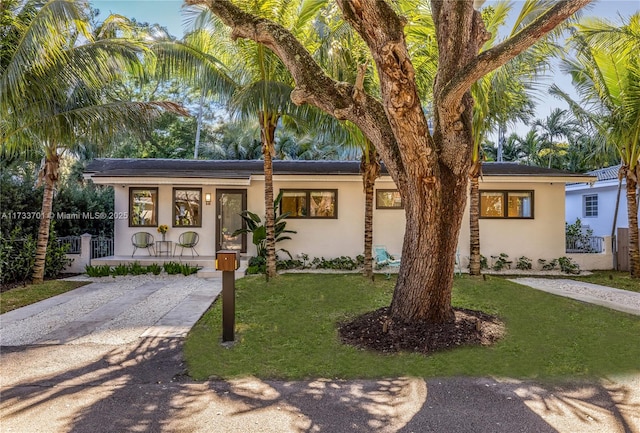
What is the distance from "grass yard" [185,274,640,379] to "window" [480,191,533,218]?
16.3 ft

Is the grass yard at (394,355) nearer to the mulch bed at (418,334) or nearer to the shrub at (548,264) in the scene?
the mulch bed at (418,334)

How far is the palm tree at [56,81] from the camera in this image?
23.2 ft

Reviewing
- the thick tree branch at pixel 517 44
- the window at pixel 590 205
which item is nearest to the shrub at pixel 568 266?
the window at pixel 590 205

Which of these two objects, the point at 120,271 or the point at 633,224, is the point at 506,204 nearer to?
the point at 633,224

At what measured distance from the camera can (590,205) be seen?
57.5 feet

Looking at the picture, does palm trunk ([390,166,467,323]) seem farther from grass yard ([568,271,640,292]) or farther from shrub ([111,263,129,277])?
shrub ([111,263,129,277])

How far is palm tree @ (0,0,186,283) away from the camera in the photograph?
7.06m

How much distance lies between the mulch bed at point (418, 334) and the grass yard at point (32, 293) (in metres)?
6.95

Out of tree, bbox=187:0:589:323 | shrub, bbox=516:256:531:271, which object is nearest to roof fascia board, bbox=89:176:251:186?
tree, bbox=187:0:589:323

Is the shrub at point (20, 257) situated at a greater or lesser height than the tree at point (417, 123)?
lesser

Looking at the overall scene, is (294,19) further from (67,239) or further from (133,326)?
(67,239)

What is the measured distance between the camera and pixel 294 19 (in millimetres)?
9008

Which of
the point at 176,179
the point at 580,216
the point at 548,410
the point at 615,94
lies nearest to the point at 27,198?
the point at 176,179

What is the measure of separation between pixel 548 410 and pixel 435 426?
1210 mm
